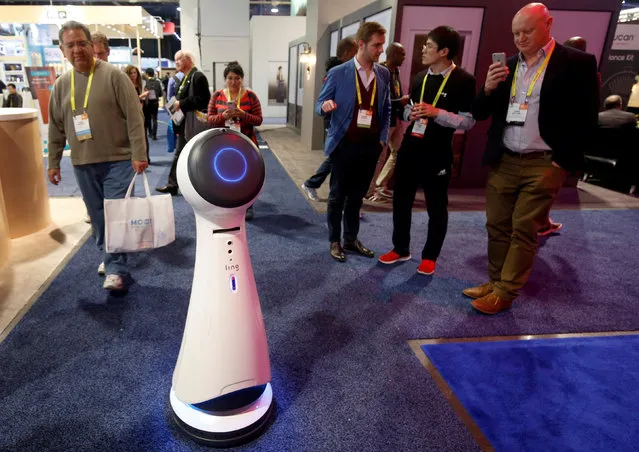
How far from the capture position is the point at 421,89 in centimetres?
286

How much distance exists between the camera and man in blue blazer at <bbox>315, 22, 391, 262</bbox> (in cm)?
291

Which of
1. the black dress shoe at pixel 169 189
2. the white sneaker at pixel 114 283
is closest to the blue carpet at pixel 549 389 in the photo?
the white sneaker at pixel 114 283

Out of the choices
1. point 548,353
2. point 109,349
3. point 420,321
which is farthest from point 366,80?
point 109,349

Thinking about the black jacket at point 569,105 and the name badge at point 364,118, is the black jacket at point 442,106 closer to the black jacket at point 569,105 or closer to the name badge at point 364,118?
the name badge at point 364,118

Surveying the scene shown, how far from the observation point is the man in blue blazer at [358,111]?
2.91 metres

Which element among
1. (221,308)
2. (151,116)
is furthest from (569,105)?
(151,116)

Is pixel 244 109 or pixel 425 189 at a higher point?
pixel 244 109

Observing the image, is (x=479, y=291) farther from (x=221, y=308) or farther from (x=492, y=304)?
(x=221, y=308)

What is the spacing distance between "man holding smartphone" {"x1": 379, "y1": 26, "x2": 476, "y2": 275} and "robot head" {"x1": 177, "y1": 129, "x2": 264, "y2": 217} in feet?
5.26

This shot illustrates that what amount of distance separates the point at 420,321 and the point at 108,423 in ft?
5.48

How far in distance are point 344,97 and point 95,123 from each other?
155 centimetres

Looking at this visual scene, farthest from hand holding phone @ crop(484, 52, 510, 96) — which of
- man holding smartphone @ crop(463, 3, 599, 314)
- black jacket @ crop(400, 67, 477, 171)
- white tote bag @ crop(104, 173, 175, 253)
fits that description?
white tote bag @ crop(104, 173, 175, 253)

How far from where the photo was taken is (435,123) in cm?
279

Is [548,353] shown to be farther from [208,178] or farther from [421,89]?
[208,178]
